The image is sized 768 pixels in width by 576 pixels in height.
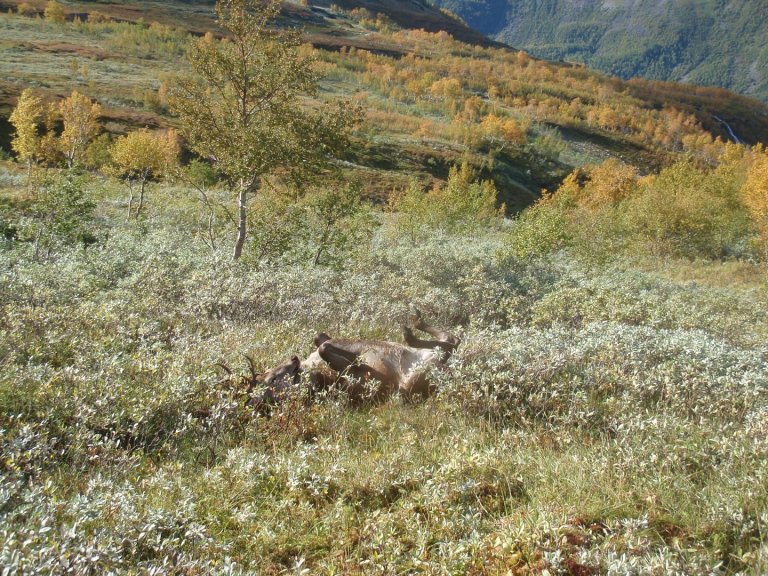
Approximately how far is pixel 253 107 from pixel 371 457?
10212 mm

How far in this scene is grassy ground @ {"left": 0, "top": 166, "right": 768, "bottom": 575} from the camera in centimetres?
249

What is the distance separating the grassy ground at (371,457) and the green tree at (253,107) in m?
5.41

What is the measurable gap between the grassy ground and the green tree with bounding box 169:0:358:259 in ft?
17.8

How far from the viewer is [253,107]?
11359mm

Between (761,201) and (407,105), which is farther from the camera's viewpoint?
(407,105)

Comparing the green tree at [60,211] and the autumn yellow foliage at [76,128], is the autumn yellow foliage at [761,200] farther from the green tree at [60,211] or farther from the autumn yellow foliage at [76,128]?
the autumn yellow foliage at [76,128]

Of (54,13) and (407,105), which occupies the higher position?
(54,13)

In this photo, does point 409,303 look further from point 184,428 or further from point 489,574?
point 489,574

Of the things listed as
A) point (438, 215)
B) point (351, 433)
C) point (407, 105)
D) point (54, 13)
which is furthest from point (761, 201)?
point (54, 13)

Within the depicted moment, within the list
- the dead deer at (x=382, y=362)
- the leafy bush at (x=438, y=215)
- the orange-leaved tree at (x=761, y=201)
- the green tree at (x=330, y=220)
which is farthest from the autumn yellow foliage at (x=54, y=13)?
the dead deer at (x=382, y=362)

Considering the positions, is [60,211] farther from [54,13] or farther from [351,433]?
[54,13]

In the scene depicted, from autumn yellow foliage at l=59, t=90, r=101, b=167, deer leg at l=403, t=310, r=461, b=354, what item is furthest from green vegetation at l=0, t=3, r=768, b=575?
autumn yellow foliage at l=59, t=90, r=101, b=167

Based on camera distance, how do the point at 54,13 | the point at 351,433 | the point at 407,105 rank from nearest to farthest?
the point at 351,433 → the point at 54,13 → the point at 407,105

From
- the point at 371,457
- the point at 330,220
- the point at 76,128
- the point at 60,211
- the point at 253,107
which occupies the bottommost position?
the point at 76,128
